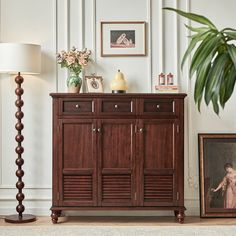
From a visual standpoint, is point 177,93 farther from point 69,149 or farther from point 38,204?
point 38,204

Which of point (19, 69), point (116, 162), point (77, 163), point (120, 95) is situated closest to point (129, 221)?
point (116, 162)

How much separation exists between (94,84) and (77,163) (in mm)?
845

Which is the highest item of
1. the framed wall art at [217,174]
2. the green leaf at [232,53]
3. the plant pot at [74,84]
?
the plant pot at [74,84]

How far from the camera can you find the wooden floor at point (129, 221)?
4121mm

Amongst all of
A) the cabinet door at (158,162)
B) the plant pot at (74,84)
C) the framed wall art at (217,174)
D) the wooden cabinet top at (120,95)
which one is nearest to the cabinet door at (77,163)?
the wooden cabinet top at (120,95)

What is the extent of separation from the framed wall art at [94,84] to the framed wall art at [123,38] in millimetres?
278

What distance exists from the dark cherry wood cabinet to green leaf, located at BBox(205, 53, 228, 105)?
274 centimetres

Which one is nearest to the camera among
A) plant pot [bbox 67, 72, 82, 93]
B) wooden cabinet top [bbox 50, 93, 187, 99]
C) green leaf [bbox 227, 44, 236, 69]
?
green leaf [bbox 227, 44, 236, 69]

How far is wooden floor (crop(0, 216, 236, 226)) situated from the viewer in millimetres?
4121

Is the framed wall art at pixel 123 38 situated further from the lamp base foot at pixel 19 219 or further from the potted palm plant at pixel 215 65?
the potted palm plant at pixel 215 65

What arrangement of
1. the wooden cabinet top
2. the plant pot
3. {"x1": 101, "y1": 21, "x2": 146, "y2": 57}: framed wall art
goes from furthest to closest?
{"x1": 101, "y1": 21, "x2": 146, "y2": 57}: framed wall art
the plant pot
the wooden cabinet top

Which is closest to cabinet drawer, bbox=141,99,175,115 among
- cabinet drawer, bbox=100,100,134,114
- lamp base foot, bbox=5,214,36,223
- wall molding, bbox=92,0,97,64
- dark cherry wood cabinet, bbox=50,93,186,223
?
dark cherry wood cabinet, bbox=50,93,186,223

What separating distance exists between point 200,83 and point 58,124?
2848mm

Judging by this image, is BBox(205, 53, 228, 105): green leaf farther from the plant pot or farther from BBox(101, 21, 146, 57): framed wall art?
BBox(101, 21, 146, 57): framed wall art
